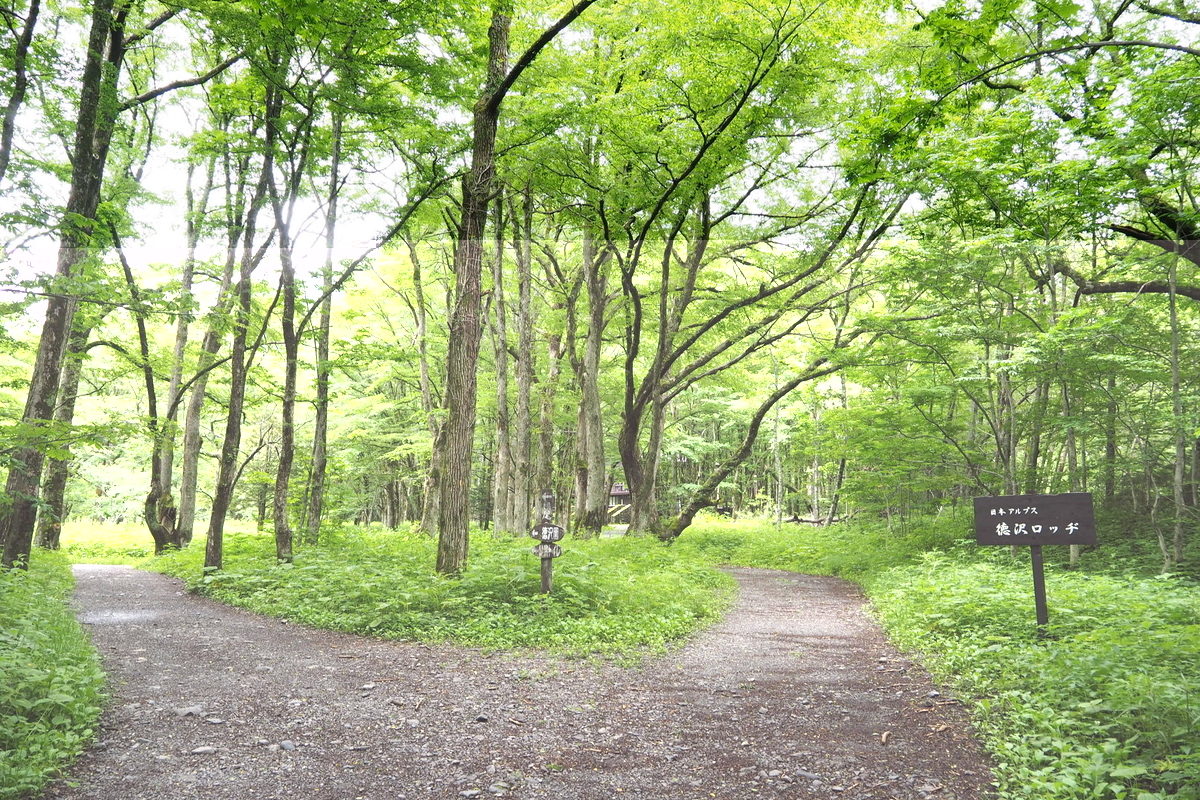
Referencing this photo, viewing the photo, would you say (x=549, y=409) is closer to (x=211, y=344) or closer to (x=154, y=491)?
(x=211, y=344)

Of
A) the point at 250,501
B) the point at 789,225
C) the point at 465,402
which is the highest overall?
the point at 789,225

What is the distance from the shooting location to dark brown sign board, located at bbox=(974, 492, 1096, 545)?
5.77 meters

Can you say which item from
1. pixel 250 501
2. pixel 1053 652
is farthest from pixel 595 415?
pixel 250 501

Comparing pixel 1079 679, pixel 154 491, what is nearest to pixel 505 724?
pixel 1079 679

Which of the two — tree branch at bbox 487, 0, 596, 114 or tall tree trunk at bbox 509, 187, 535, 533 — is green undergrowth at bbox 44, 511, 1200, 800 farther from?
tree branch at bbox 487, 0, 596, 114

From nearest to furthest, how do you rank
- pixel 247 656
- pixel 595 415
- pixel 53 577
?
pixel 247 656 → pixel 53 577 → pixel 595 415

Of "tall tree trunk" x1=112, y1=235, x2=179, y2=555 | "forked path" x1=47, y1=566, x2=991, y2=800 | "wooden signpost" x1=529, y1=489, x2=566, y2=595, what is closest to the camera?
"forked path" x1=47, y1=566, x2=991, y2=800

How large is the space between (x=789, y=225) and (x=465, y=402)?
832cm

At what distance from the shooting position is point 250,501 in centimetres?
3344

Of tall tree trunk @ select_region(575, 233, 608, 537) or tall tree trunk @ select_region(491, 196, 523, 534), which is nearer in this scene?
tall tree trunk @ select_region(491, 196, 523, 534)

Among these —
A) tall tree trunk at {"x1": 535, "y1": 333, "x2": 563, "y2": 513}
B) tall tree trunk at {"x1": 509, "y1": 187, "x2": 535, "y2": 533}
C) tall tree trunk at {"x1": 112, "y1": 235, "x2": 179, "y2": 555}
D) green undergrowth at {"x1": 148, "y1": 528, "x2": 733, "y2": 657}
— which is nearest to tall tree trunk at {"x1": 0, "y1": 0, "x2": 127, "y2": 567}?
green undergrowth at {"x1": 148, "y1": 528, "x2": 733, "y2": 657}

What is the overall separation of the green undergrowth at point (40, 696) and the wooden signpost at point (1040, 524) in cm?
723

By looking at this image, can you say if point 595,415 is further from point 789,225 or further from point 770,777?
point 770,777

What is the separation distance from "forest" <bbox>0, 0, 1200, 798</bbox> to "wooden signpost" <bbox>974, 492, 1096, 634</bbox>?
2891 mm
